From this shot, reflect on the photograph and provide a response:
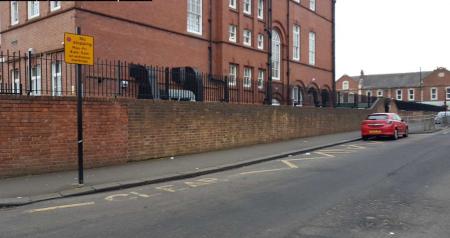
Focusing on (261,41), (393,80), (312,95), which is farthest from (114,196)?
(393,80)

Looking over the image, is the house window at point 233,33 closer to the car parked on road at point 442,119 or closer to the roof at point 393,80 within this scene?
the car parked on road at point 442,119

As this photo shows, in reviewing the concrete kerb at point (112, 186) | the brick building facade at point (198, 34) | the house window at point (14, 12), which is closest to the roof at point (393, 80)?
the brick building facade at point (198, 34)

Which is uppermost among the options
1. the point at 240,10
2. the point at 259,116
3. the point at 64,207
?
the point at 240,10

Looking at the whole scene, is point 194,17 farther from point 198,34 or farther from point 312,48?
point 312,48

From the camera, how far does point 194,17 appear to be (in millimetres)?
24609

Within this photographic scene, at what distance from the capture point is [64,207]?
24.4 ft

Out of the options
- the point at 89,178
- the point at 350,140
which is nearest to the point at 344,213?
the point at 89,178

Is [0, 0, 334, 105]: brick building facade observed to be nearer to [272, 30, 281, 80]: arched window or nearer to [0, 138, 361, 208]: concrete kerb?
[272, 30, 281, 80]: arched window

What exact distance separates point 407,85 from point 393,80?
3.49m

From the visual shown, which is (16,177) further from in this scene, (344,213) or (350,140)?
(350,140)

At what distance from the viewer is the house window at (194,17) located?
79.2 feet

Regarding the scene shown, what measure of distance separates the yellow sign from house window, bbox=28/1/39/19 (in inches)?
485

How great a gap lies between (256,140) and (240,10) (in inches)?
481

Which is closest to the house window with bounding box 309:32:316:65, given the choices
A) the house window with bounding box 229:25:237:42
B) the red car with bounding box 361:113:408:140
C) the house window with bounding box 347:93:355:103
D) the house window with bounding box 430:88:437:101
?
the house window with bounding box 347:93:355:103
